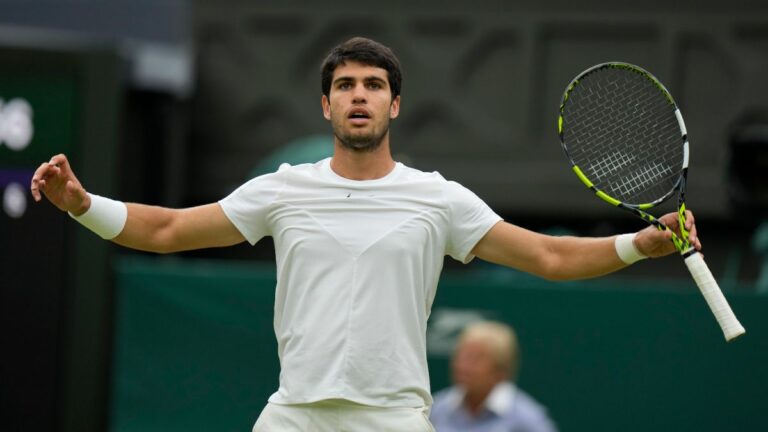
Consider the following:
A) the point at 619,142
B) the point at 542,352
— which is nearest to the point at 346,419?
the point at 619,142

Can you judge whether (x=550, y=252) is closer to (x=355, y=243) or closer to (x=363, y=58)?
(x=355, y=243)

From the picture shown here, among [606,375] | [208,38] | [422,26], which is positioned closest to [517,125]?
[422,26]

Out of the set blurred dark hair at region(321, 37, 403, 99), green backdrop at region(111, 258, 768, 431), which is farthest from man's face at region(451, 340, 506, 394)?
blurred dark hair at region(321, 37, 403, 99)

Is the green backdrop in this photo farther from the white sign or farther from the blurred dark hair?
the blurred dark hair

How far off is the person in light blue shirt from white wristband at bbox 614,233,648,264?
108 inches

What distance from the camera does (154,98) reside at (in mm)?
11039

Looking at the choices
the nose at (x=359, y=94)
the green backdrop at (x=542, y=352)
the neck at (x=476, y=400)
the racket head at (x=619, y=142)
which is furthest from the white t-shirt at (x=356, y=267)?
the green backdrop at (x=542, y=352)

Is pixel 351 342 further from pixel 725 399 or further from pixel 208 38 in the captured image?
pixel 208 38

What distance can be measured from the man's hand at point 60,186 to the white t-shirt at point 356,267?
1.48 ft

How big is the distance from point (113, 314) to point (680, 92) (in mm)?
4198

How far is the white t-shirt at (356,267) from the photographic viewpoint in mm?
4652

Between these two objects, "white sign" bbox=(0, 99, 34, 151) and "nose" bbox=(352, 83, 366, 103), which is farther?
"white sign" bbox=(0, 99, 34, 151)

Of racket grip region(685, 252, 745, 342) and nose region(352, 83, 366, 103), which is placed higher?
Result: nose region(352, 83, 366, 103)

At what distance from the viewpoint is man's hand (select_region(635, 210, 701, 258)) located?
185 inches
